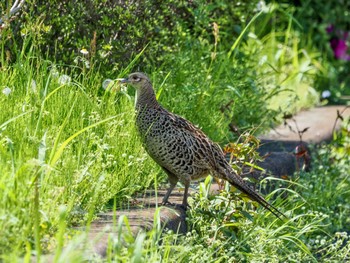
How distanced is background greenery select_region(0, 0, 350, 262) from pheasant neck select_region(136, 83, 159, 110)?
0.63 ft

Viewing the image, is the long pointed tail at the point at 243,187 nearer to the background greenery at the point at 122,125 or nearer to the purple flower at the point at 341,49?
the background greenery at the point at 122,125

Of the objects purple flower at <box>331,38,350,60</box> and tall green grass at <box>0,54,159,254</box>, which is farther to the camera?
purple flower at <box>331,38,350,60</box>

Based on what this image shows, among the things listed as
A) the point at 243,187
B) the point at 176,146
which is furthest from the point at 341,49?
the point at 176,146

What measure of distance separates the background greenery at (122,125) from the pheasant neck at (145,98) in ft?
0.63

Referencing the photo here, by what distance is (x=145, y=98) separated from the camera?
6.30 m

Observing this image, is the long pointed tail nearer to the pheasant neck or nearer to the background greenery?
the background greenery

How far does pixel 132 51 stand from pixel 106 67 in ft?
0.81

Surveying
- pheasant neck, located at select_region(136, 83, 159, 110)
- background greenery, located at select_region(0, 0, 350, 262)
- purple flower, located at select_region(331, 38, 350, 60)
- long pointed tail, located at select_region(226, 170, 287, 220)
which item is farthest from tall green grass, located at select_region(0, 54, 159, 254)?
purple flower, located at select_region(331, 38, 350, 60)

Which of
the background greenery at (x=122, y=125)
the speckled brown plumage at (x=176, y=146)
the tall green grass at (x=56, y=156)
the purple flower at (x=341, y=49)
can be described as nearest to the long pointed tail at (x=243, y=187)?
the speckled brown plumage at (x=176, y=146)

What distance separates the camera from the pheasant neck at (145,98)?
20.6 feet

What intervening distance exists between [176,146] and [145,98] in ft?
1.26

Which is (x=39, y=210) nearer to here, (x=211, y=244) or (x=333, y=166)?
(x=211, y=244)

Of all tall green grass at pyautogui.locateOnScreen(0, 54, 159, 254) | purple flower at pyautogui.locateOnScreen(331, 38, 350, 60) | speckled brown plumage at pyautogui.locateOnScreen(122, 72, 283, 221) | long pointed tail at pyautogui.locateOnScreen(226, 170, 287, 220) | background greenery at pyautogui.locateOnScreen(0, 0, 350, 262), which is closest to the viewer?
tall green grass at pyautogui.locateOnScreen(0, 54, 159, 254)

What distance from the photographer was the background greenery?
4938 mm
